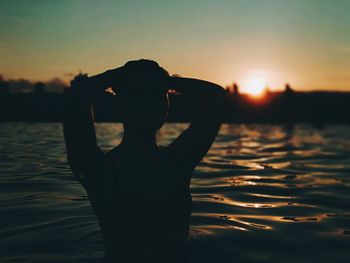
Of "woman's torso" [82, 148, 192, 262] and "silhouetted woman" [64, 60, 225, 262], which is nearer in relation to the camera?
"silhouetted woman" [64, 60, 225, 262]

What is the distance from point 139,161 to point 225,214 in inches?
121

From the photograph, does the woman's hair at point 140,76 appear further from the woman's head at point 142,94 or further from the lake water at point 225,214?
the lake water at point 225,214

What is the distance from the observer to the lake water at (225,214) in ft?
13.9

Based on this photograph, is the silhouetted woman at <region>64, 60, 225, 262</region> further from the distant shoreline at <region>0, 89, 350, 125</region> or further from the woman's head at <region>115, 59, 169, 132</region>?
the distant shoreline at <region>0, 89, 350, 125</region>

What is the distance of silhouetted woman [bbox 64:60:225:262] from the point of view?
2.80 meters

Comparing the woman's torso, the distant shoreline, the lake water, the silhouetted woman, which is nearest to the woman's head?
the silhouetted woman

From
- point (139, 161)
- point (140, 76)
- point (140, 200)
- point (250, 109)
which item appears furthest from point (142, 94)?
point (250, 109)

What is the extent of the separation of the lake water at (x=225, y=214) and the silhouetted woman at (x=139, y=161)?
41.2 inches

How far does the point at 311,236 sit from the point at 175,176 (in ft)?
8.03

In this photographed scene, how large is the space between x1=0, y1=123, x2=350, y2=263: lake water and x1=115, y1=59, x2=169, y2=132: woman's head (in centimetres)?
167

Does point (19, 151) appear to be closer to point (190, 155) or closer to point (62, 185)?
point (62, 185)

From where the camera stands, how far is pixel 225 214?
5.75 m

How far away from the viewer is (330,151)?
14.0 metres

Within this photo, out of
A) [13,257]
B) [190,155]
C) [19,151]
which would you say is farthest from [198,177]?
[19,151]
